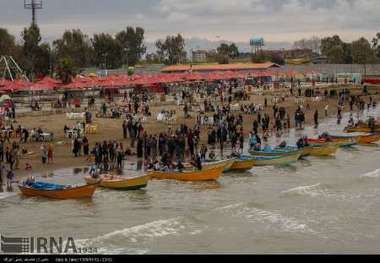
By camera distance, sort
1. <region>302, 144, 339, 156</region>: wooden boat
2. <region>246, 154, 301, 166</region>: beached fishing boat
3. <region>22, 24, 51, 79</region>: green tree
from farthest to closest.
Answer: <region>22, 24, 51, 79</region>: green tree
<region>302, 144, 339, 156</region>: wooden boat
<region>246, 154, 301, 166</region>: beached fishing boat

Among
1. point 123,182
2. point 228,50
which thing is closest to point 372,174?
point 123,182

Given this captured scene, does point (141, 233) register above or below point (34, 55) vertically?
below

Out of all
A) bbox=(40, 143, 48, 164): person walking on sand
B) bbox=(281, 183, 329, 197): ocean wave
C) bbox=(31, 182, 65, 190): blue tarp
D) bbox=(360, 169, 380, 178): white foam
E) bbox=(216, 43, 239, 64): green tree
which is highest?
bbox=(216, 43, 239, 64): green tree

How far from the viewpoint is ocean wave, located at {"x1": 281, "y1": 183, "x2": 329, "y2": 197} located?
28.4 meters

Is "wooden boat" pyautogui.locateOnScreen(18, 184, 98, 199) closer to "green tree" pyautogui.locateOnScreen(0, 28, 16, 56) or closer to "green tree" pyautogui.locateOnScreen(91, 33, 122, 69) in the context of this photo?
"green tree" pyautogui.locateOnScreen(0, 28, 16, 56)

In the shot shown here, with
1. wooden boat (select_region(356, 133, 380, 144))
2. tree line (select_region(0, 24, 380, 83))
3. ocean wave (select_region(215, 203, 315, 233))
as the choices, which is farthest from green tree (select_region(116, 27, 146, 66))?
ocean wave (select_region(215, 203, 315, 233))

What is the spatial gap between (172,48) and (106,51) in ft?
136

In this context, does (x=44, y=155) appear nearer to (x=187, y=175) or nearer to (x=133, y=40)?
(x=187, y=175)

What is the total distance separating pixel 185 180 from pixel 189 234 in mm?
8881

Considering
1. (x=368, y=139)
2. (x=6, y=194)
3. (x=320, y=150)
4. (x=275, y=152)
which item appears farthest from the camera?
(x=368, y=139)

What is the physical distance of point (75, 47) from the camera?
13012 cm

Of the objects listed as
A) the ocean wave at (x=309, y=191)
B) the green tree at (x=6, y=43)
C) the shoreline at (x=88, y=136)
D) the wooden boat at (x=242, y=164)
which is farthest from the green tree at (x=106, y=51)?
the ocean wave at (x=309, y=191)

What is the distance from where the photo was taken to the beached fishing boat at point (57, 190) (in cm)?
2575

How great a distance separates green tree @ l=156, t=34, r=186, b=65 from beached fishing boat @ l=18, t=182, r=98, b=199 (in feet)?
471
